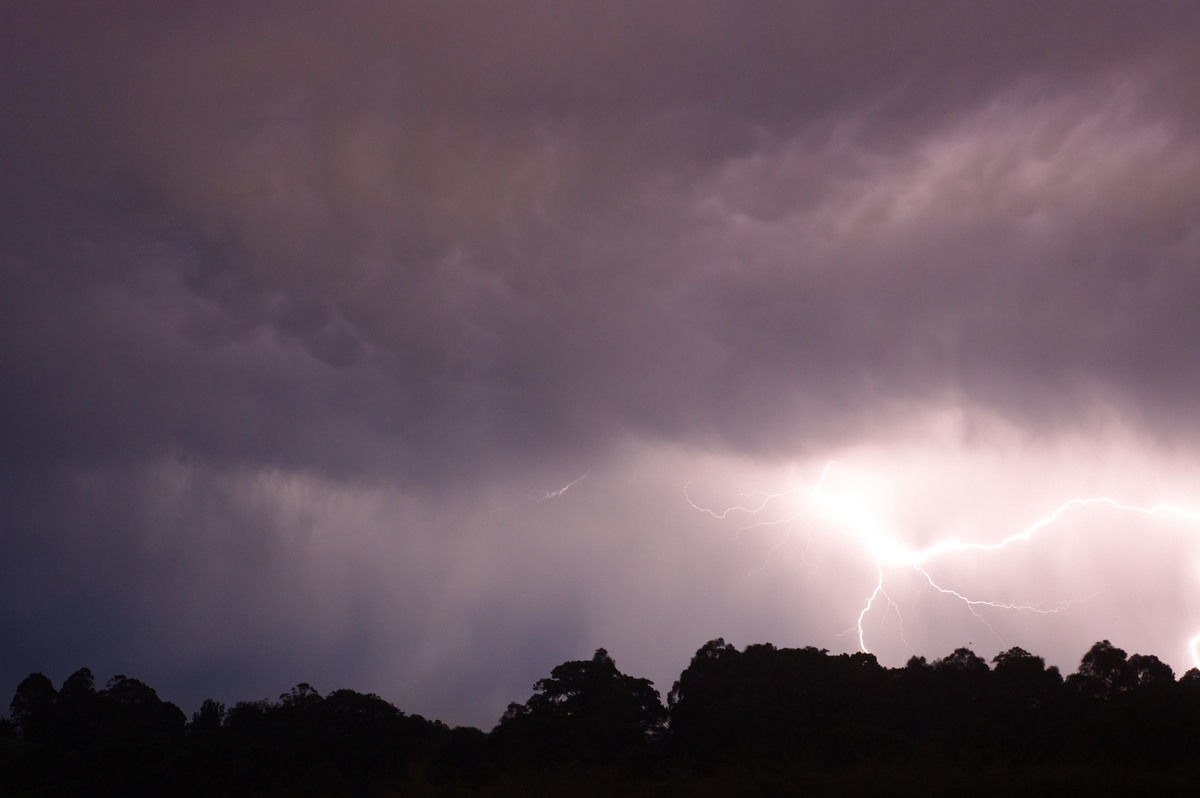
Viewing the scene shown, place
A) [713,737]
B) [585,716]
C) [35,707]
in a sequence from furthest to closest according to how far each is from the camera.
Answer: [35,707], [585,716], [713,737]

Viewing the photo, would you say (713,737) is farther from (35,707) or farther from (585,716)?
(35,707)

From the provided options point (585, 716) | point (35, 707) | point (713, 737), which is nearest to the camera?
point (713, 737)

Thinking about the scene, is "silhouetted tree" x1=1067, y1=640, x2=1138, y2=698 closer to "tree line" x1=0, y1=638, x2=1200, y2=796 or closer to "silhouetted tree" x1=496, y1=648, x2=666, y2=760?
"tree line" x1=0, y1=638, x2=1200, y2=796

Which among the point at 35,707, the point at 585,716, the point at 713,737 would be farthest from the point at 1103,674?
the point at 35,707

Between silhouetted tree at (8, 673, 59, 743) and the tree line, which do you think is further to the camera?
silhouetted tree at (8, 673, 59, 743)

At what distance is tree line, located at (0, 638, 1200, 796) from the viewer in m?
29.1

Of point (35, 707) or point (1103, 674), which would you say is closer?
point (1103, 674)

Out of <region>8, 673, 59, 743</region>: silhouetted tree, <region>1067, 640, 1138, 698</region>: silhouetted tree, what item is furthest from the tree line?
<region>8, 673, 59, 743</region>: silhouetted tree

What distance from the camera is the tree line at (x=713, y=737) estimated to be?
2909 cm

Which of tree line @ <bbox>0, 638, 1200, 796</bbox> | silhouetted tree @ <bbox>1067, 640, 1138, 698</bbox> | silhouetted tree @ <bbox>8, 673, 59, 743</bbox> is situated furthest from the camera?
silhouetted tree @ <bbox>8, 673, 59, 743</bbox>

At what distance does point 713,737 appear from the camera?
122 feet

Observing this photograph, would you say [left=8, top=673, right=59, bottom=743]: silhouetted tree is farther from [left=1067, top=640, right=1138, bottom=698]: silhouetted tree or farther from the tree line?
[left=1067, top=640, right=1138, bottom=698]: silhouetted tree

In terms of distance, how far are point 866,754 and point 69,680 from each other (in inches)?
2434

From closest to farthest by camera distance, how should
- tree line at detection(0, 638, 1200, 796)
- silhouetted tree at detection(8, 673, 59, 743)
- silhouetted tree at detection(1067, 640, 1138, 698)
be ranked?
tree line at detection(0, 638, 1200, 796) → silhouetted tree at detection(1067, 640, 1138, 698) → silhouetted tree at detection(8, 673, 59, 743)
